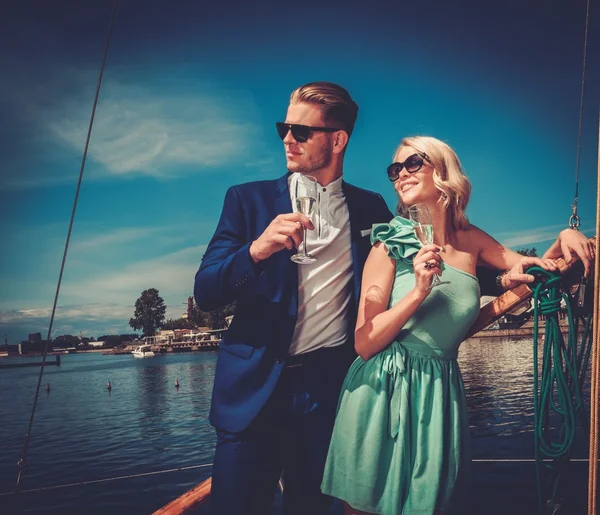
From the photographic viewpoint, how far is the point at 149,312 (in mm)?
129000

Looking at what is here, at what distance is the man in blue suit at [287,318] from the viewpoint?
2062 mm

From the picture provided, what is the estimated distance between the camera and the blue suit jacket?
203cm

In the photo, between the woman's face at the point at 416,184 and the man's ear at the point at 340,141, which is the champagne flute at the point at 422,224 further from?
the man's ear at the point at 340,141

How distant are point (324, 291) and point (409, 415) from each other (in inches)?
26.3

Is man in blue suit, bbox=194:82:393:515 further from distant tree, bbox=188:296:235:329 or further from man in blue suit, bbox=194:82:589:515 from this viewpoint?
distant tree, bbox=188:296:235:329

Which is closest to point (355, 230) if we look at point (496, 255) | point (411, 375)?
point (496, 255)

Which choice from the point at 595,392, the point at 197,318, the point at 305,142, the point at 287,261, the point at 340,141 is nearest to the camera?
the point at 595,392

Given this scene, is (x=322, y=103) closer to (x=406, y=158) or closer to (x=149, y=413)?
(x=406, y=158)

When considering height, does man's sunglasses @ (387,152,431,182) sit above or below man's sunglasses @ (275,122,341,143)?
below

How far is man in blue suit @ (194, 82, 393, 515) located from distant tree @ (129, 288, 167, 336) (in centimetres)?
13328

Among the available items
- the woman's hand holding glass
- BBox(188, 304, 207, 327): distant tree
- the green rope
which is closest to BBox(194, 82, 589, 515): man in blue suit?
the green rope

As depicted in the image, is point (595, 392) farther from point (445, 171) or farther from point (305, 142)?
point (305, 142)

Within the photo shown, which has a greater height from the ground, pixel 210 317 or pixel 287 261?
pixel 210 317

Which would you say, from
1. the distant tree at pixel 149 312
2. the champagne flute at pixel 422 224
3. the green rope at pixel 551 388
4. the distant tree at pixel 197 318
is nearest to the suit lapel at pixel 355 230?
the champagne flute at pixel 422 224
